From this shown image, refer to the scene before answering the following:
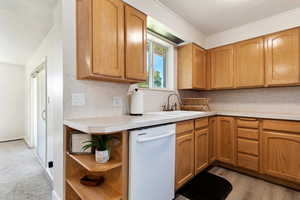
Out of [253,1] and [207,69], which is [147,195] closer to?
[207,69]

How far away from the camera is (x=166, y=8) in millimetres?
2287

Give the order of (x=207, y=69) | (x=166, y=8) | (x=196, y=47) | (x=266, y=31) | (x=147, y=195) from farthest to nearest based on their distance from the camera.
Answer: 1. (x=207, y=69)
2. (x=196, y=47)
3. (x=266, y=31)
4. (x=166, y=8)
5. (x=147, y=195)

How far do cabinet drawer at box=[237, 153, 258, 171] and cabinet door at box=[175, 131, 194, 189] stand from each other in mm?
978

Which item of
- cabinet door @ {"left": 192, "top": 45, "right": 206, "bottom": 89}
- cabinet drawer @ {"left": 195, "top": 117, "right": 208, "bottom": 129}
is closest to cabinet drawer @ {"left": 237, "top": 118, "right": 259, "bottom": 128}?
cabinet drawer @ {"left": 195, "top": 117, "right": 208, "bottom": 129}

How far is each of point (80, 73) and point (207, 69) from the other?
8.47 ft

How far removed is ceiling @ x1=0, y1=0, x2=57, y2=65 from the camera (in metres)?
1.77

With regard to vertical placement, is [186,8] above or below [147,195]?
above

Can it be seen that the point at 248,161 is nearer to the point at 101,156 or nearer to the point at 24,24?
the point at 101,156

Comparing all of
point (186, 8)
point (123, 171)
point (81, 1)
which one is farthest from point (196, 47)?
point (123, 171)

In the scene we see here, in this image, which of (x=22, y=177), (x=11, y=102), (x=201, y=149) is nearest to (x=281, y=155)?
(x=201, y=149)

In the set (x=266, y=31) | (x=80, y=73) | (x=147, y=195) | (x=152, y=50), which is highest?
(x=266, y=31)

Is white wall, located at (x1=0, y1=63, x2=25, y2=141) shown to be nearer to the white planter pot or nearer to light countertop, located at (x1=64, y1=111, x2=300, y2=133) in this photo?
light countertop, located at (x1=64, y1=111, x2=300, y2=133)

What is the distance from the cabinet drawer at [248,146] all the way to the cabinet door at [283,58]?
1.03 m

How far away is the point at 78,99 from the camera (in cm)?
150
